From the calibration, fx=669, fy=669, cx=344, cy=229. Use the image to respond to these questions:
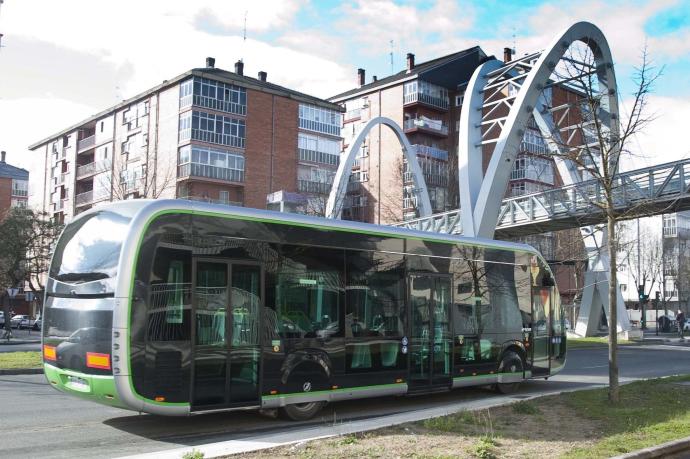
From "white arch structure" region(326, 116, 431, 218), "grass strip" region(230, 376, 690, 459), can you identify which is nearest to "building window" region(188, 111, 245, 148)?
"white arch structure" region(326, 116, 431, 218)

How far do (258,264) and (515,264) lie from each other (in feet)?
21.6

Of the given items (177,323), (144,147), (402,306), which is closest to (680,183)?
(402,306)

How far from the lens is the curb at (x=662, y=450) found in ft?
23.2

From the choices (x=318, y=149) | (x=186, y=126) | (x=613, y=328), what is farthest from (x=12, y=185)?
(x=613, y=328)

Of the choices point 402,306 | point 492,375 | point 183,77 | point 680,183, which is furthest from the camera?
point 183,77

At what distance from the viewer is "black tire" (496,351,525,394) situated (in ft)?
44.1

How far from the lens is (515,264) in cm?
1402

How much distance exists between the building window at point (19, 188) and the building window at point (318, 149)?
172ft

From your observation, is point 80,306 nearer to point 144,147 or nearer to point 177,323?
point 177,323

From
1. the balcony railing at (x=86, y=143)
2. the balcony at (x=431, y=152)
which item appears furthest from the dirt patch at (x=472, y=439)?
the balcony railing at (x=86, y=143)

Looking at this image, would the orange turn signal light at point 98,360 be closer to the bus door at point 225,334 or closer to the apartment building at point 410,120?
the bus door at point 225,334

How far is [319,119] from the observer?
60875mm

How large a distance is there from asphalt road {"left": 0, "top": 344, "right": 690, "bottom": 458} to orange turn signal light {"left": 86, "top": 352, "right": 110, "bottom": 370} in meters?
0.93

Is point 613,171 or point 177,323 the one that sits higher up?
point 613,171
